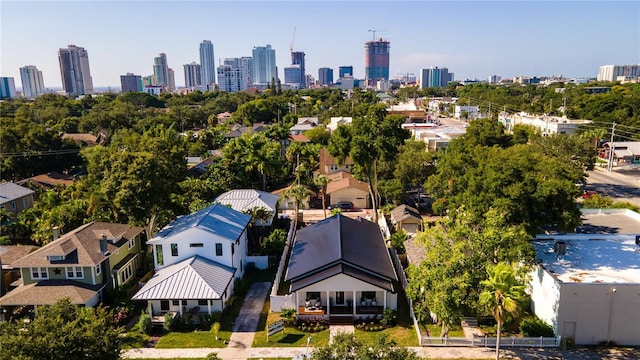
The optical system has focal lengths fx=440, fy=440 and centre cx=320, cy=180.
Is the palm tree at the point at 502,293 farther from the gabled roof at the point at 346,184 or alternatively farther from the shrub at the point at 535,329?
the gabled roof at the point at 346,184

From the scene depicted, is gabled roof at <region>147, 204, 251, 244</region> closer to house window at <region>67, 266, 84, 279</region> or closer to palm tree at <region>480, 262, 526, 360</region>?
house window at <region>67, 266, 84, 279</region>

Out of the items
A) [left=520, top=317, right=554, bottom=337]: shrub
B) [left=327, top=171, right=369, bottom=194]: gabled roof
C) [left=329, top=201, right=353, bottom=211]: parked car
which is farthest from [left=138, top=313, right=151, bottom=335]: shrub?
[left=327, top=171, right=369, bottom=194]: gabled roof

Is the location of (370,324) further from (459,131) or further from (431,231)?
(459,131)

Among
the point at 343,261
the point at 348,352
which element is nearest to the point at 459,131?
the point at 343,261

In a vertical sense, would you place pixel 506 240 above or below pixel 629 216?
above

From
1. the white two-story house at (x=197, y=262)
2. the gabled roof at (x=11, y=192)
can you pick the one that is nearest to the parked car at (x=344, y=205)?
the white two-story house at (x=197, y=262)

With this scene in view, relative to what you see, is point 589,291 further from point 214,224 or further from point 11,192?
point 11,192

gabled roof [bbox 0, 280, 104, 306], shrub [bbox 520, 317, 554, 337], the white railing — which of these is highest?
gabled roof [bbox 0, 280, 104, 306]
